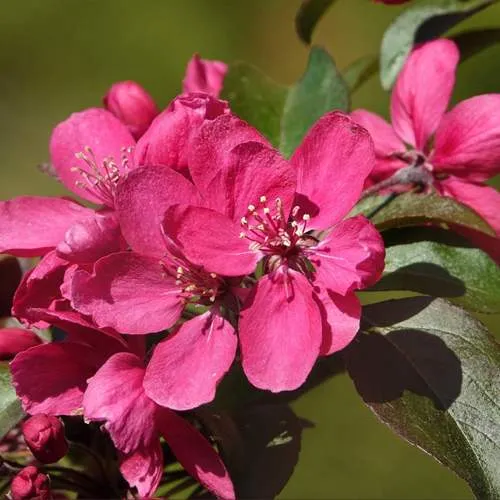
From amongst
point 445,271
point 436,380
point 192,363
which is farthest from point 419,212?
point 192,363

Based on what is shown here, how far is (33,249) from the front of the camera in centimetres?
103

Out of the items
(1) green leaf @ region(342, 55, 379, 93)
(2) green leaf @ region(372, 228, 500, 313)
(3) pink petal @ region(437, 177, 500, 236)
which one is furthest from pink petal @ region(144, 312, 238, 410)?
(1) green leaf @ region(342, 55, 379, 93)

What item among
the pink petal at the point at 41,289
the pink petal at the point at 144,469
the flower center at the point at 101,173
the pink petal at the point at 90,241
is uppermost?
the pink petal at the point at 90,241

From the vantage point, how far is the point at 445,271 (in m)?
1.07

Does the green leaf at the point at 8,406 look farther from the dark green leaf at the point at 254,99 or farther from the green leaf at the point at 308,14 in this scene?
the green leaf at the point at 308,14

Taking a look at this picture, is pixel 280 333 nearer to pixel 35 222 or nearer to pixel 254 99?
pixel 35 222

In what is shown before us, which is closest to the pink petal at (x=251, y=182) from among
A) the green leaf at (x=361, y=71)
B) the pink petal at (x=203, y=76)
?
the pink petal at (x=203, y=76)

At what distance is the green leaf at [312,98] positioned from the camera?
126 centimetres

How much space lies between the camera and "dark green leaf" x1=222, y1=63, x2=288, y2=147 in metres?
1.32

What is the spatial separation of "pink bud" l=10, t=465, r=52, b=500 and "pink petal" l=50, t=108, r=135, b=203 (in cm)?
31

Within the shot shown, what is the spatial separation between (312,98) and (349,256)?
42cm

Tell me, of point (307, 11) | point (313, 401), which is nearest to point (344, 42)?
point (313, 401)

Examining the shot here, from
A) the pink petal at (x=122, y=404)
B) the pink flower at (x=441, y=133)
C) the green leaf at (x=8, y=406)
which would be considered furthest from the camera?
the pink flower at (x=441, y=133)

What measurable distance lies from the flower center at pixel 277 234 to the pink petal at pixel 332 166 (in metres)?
0.02
